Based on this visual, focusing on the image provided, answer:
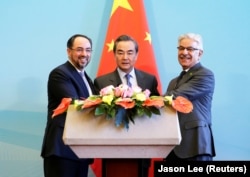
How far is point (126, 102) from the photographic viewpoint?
1.47m

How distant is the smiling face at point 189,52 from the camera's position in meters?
2.31

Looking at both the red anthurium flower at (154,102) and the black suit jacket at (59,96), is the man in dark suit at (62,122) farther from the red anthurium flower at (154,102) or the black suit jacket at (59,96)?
the red anthurium flower at (154,102)

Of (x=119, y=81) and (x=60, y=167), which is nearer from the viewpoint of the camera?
(x=60, y=167)

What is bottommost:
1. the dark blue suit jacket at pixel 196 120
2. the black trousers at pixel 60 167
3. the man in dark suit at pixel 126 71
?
the black trousers at pixel 60 167

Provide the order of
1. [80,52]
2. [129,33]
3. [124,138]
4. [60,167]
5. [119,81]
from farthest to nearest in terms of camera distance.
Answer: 1. [129,33]
2. [119,81]
3. [80,52]
4. [60,167]
5. [124,138]

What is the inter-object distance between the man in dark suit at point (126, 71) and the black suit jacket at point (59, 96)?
0.25 m

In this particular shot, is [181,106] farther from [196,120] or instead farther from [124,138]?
[196,120]

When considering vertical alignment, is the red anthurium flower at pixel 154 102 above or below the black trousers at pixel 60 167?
above

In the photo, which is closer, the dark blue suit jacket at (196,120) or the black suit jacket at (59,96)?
the black suit jacket at (59,96)

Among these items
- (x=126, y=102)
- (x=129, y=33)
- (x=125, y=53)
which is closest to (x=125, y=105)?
(x=126, y=102)

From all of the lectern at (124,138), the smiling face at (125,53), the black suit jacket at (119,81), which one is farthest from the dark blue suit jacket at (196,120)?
the lectern at (124,138)

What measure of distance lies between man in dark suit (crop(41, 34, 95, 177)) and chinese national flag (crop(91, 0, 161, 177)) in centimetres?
62

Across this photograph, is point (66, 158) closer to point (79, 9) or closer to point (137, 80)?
point (137, 80)

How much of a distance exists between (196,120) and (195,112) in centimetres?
5
